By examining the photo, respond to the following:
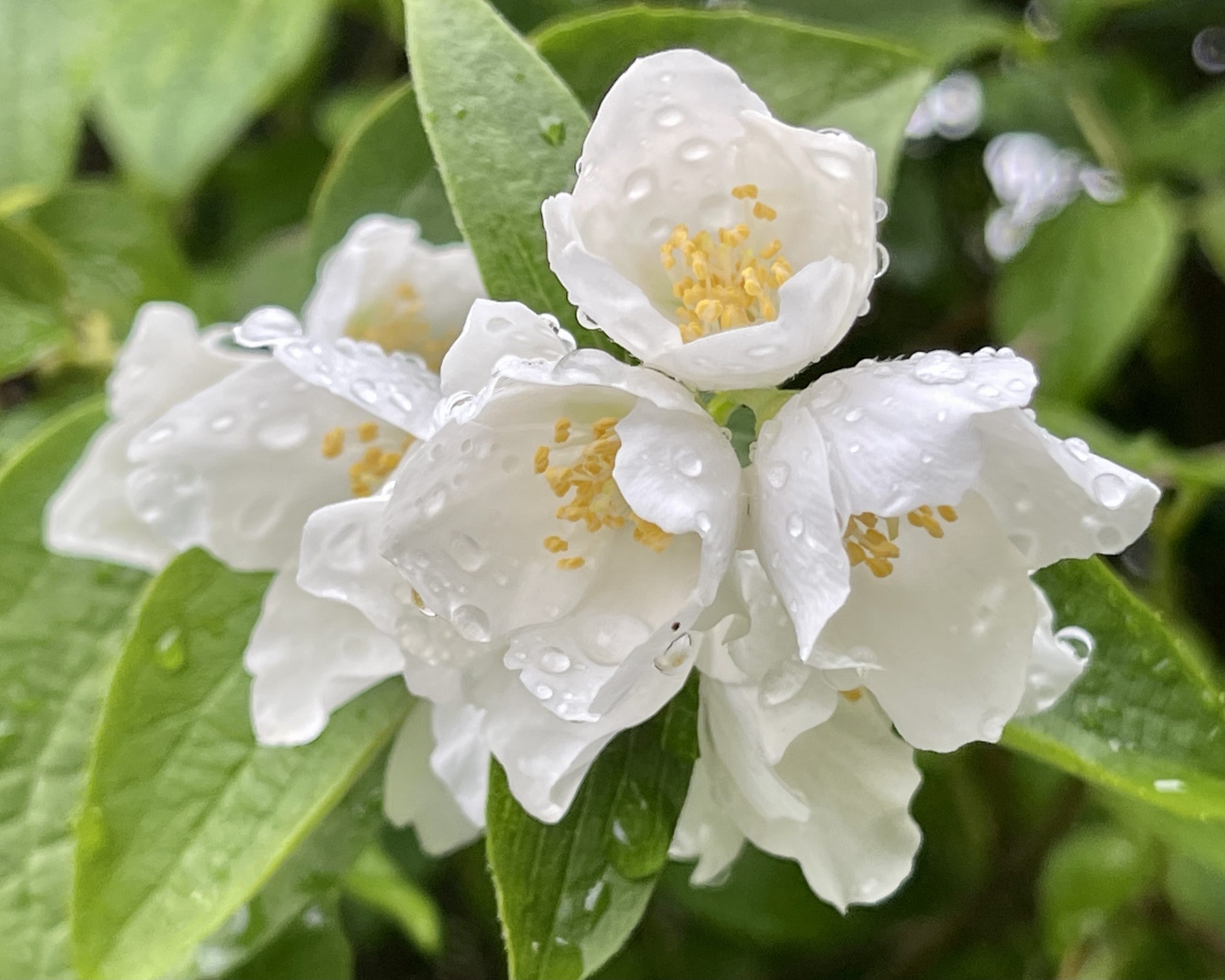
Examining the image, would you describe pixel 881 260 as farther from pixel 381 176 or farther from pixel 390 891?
pixel 390 891

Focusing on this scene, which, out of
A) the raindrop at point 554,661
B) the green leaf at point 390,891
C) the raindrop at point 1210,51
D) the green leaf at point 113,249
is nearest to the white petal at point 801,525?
the raindrop at point 554,661

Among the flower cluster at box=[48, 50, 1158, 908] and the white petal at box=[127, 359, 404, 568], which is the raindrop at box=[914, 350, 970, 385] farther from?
the white petal at box=[127, 359, 404, 568]

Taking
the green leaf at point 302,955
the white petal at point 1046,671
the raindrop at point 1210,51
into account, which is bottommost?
the green leaf at point 302,955

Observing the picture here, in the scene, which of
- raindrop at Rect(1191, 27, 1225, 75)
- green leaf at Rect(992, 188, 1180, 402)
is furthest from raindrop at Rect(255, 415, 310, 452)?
raindrop at Rect(1191, 27, 1225, 75)

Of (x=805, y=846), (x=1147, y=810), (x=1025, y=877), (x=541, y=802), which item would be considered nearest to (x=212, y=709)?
(x=541, y=802)

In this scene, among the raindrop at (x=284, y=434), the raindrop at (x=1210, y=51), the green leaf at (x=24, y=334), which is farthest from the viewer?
the raindrop at (x=1210, y=51)

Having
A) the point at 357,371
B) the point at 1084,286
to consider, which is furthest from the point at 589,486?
the point at 1084,286

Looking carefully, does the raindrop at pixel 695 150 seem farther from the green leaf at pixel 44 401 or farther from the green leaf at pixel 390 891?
the green leaf at pixel 44 401
